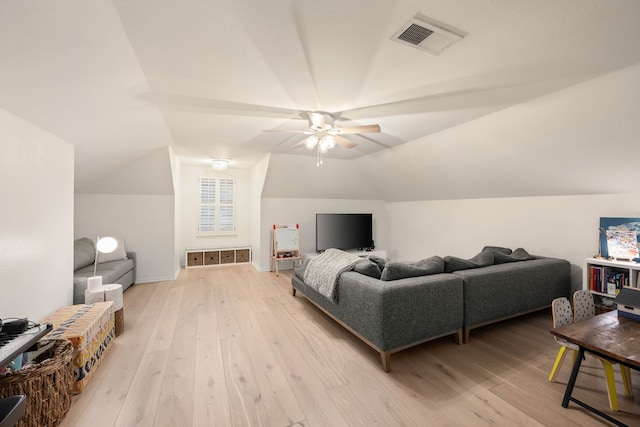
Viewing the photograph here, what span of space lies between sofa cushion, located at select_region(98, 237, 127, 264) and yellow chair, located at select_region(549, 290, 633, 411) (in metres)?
5.86

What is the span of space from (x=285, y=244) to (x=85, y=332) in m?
3.78

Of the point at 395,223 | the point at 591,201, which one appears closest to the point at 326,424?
the point at 591,201

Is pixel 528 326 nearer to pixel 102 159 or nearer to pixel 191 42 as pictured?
pixel 191 42

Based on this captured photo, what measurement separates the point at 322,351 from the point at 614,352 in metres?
2.05

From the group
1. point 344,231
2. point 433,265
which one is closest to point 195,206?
point 344,231

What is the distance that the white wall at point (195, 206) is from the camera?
632 cm

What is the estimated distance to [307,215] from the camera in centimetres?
622

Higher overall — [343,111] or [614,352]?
[343,111]

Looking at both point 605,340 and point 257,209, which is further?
point 257,209

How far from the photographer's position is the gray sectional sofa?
225 centimetres

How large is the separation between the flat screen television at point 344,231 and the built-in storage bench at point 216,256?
6.58 feet

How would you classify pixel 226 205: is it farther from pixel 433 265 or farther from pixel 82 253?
pixel 433 265

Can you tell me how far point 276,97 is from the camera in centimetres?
253

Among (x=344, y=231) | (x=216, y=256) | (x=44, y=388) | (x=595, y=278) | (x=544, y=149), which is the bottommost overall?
(x=44, y=388)
